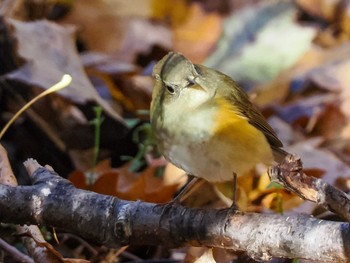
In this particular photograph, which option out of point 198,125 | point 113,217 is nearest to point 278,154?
point 198,125

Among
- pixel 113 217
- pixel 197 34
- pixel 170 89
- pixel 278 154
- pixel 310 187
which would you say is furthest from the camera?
pixel 197 34

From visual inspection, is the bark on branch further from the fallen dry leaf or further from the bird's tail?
the fallen dry leaf

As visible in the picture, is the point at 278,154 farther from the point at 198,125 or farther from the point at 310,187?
the point at 310,187

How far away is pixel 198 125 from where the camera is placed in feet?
8.53

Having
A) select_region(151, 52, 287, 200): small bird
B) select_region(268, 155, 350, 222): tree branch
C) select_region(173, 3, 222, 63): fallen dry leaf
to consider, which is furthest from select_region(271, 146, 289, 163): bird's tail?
select_region(173, 3, 222, 63): fallen dry leaf

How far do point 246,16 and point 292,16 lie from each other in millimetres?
317

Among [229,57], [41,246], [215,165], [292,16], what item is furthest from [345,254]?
[292,16]

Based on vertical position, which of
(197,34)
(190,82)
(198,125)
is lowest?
(197,34)

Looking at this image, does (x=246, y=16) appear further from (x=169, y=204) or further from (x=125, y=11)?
(x=169, y=204)

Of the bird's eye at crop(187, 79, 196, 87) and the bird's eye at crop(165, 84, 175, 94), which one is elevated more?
the bird's eye at crop(187, 79, 196, 87)

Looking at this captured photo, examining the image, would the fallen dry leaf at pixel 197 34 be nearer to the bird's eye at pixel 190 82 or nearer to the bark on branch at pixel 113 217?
the bird's eye at pixel 190 82

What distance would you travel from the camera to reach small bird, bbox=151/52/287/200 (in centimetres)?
260

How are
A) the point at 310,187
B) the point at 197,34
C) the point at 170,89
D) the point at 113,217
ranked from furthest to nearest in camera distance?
the point at 197,34 < the point at 170,89 < the point at 113,217 < the point at 310,187

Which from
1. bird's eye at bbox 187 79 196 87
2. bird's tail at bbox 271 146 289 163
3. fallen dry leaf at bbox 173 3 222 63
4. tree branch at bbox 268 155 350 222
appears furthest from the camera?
fallen dry leaf at bbox 173 3 222 63
